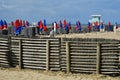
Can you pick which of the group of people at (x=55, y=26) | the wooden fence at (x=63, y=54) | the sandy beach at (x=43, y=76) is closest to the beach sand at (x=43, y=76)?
the sandy beach at (x=43, y=76)

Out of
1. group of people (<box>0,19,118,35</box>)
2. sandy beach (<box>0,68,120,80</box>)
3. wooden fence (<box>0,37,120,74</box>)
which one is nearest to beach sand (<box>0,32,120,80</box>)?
sandy beach (<box>0,68,120,80</box>)

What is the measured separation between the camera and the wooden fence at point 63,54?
12.9 meters

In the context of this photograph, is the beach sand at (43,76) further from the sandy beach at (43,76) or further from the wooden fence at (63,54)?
the wooden fence at (63,54)

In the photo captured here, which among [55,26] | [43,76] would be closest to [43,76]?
[43,76]

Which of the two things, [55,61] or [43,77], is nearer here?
[43,77]

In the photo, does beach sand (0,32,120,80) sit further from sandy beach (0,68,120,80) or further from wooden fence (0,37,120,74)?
wooden fence (0,37,120,74)

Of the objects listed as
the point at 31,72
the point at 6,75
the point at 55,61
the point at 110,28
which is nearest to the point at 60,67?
the point at 55,61

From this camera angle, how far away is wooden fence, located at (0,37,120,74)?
12.9 metres

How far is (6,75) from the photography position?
43.4ft

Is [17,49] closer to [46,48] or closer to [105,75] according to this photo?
[46,48]

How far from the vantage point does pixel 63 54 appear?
44.4ft

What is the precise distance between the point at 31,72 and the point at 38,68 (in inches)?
15.3

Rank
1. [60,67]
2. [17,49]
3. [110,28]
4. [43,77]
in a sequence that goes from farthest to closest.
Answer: [110,28], [17,49], [60,67], [43,77]

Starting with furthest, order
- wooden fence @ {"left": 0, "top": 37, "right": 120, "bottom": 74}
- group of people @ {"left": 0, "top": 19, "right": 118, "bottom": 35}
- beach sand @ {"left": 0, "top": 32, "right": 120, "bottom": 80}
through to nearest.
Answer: group of people @ {"left": 0, "top": 19, "right": 118, "bottom": 35} → wooden fence @ {"left": 0, "top": 37, "right": 120, "bottom": 74} → beach sand @ {"left": 0, "top": 32, "right": 120, "bottom": 80}
